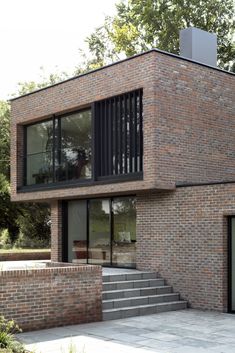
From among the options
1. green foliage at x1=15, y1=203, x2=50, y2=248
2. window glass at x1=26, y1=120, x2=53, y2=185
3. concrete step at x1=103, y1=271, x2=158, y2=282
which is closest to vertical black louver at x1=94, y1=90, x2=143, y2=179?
window glass at x1=26, y1=120, x2=53, y2=185

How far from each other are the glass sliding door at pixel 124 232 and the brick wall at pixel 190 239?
49cm

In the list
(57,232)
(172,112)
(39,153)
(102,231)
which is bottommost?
(57,232)

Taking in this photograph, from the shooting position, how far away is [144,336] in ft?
31.2

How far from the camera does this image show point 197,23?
92.9 ft

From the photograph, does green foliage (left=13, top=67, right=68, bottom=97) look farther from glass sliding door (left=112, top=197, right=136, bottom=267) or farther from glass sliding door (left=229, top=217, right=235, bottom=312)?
glass sliding door (left=229, top=217, right=235, bottom=312)

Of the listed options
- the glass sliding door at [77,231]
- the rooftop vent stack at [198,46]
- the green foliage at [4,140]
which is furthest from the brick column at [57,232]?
the green foliage at [4,140]

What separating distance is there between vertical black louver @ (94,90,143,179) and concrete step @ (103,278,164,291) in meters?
2.91

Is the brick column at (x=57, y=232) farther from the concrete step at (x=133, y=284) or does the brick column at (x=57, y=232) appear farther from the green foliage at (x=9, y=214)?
the green foliage at (x=9, y=214)

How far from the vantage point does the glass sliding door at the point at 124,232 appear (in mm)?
15195

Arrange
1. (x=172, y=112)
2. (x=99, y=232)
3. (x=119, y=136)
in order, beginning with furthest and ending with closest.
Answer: (x=99, y=232), (x=119, y=136), (x=172, y=112)

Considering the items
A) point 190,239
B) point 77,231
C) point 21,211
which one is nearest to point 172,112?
point 190,239

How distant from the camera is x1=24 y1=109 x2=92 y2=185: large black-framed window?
52.6 feet

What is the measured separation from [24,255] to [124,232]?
9.68 m

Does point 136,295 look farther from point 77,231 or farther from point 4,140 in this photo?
point 4,140
